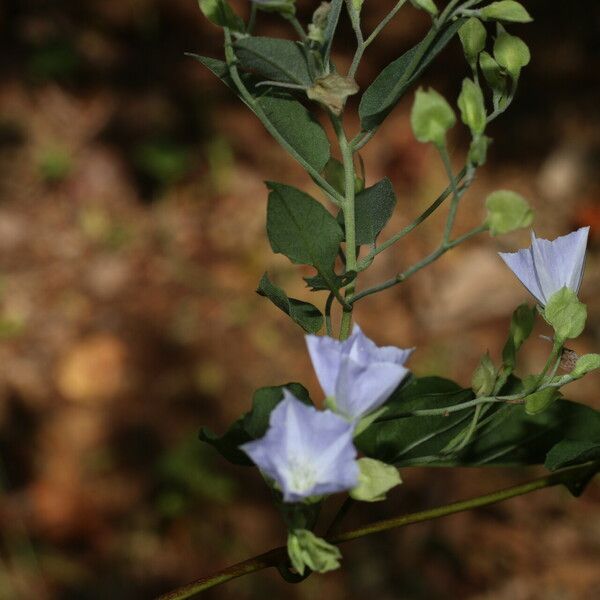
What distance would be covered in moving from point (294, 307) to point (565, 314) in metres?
0.17

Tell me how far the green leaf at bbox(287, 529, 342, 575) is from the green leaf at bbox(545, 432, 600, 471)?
0.17m

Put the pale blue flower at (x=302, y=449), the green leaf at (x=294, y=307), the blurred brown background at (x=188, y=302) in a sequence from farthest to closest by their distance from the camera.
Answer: the blurred brown background at (x=188, y=302), the green leaf at (x=294, y=307), the pale blue flower at (x=302, y=449)

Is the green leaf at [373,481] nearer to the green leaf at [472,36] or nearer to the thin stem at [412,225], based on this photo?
the thin stem at [412,225]

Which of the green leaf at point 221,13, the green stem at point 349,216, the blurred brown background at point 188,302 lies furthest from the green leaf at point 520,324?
the blurred brown background at point 188,302

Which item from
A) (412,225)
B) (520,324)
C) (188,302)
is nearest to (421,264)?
(412,225)

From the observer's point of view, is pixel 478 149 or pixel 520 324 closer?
pixel 478 149

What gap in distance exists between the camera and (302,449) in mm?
542

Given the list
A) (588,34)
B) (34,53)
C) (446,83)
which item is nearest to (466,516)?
(446,83)

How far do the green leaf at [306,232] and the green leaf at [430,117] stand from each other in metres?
0.08

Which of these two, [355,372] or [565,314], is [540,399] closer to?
[565,314]

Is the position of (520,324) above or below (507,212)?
below

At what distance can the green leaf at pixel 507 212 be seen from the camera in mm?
566

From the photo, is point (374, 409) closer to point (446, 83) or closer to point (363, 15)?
point (446, 83)

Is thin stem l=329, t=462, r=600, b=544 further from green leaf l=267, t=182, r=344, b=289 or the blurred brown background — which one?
the blurred brown background
